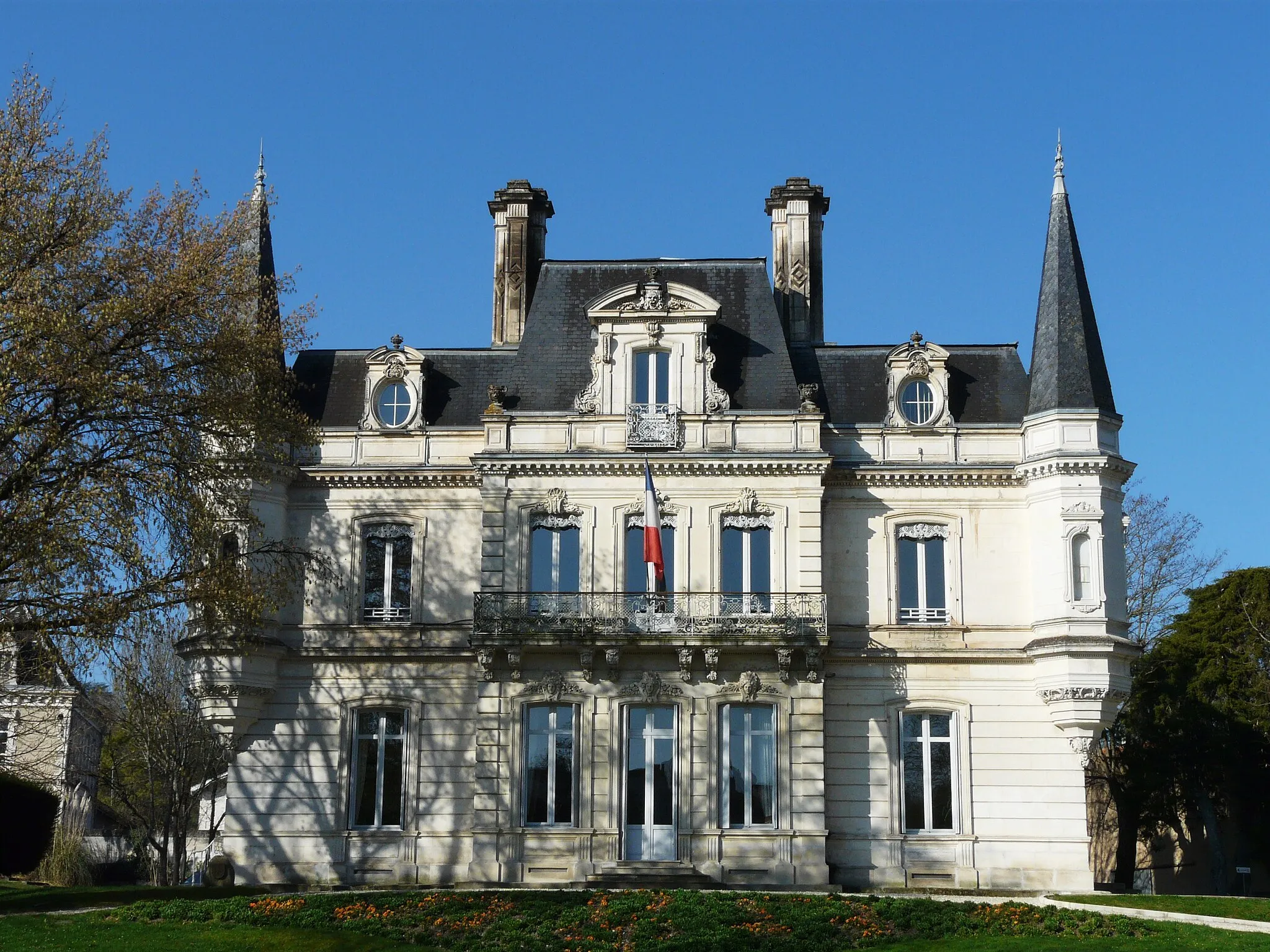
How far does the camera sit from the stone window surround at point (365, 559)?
31.1m

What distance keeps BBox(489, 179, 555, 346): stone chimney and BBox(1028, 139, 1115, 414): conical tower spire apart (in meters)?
10.9

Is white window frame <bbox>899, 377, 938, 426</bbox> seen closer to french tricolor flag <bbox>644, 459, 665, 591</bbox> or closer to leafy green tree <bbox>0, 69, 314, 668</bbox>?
french tricolor flag <bbox>644, 459, 665, 591</bbox>

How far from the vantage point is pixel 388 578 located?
103ft

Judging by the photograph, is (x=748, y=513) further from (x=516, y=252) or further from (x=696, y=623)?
(x=516, y=252)

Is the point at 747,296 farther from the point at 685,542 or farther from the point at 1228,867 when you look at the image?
the point at 1228,867

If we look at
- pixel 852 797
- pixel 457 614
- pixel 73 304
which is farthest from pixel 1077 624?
pixel 73 304

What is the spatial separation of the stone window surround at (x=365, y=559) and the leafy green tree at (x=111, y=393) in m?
8.02

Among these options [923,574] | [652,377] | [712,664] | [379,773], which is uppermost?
[652,377]

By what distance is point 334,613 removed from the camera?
31125 mm

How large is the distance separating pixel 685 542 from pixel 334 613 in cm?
718

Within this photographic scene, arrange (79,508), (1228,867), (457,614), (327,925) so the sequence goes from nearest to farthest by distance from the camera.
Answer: (79,508)
(327,925)
(457,614)
(1228,867)

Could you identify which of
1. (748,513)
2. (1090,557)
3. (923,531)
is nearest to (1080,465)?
(1090,557)

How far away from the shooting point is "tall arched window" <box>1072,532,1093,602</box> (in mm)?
29547

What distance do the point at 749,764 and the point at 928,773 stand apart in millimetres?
3487
